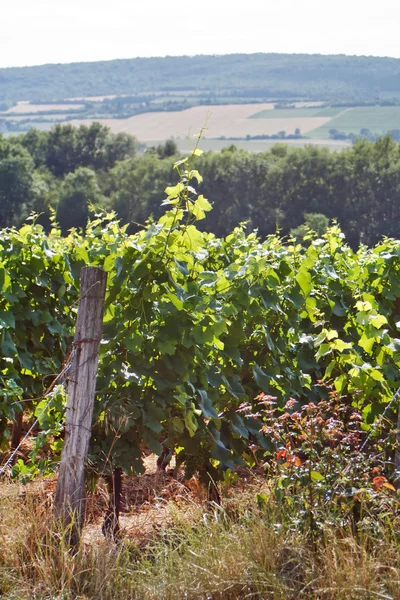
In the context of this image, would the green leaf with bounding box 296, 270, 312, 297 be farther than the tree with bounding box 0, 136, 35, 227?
No

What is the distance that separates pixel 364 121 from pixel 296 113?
17503 mm

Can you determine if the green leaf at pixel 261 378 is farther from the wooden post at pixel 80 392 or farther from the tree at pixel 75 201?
the tree at pixel 75 201

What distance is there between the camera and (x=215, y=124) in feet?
532

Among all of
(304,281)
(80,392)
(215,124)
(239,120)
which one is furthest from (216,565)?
(239,120)

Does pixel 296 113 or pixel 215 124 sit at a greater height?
pixel 296 113

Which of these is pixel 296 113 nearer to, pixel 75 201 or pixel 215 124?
pixel 215 124

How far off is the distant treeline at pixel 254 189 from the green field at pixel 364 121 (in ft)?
254

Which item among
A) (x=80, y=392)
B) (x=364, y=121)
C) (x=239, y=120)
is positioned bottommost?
(x=80, y=392)

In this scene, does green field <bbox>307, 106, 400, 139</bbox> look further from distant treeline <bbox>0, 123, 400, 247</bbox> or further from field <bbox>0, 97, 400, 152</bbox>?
distant treeline <bbox>0, 123, 400, 247</bbox>

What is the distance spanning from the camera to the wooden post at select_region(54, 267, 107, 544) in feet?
12.2

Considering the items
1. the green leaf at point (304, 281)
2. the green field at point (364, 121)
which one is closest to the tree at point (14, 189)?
the green leaf at point (304, 281)

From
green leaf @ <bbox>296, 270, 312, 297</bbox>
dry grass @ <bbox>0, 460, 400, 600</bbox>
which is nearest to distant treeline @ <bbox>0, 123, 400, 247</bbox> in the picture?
green leaf @ <bbox>296, 270, 312, 297</bbox>

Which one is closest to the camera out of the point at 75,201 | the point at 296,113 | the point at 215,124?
the point at 75,201

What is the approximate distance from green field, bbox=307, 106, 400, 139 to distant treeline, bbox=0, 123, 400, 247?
3044 inches
